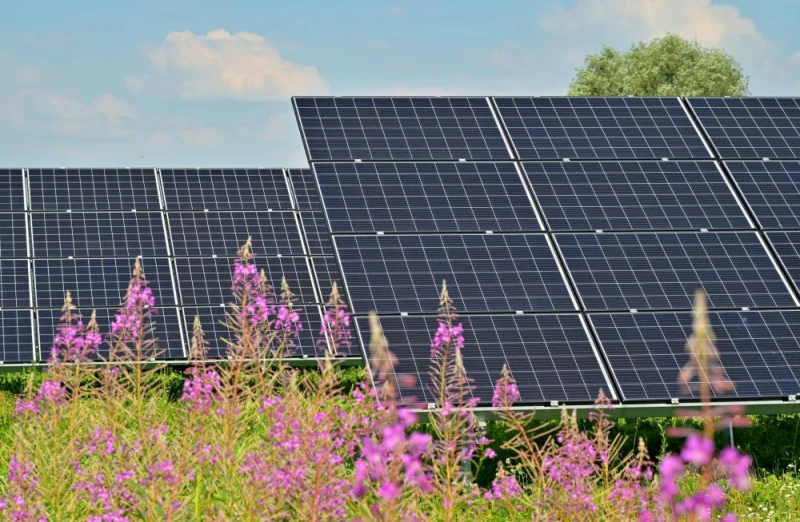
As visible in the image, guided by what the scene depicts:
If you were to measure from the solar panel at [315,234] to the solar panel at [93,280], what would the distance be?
9.49ft

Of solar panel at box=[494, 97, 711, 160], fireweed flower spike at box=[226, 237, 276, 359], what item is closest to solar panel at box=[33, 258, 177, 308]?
solar panel at box=[494, 97, 711, 160]

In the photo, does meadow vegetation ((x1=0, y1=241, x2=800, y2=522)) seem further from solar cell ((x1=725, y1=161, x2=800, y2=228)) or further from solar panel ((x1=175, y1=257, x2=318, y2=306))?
solar panel ((x1=175, y1=257, x2=318, y2=306))

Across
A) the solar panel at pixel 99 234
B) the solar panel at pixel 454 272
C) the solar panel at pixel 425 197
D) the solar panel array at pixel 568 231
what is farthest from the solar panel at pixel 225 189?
the solar panel at pixel 454 272

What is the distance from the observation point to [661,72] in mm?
56562

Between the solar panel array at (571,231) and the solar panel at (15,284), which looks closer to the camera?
the solar panel array at (571,231)

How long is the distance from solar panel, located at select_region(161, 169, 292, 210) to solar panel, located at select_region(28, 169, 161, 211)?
1.45 feet

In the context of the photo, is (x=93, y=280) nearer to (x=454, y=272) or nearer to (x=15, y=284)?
(x=15, y=284)

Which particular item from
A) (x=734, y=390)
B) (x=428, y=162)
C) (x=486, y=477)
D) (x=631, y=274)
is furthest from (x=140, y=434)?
(x=428, y=162)

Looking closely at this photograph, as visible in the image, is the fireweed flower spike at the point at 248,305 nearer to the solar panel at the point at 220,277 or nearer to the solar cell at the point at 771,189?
the solar cell at the point at 771,189

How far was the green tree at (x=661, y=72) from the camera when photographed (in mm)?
55281

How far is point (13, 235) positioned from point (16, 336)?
3.16 meters

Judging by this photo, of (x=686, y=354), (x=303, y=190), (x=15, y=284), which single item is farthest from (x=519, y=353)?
(x=303, y=190)

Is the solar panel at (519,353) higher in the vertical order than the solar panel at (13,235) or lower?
lower

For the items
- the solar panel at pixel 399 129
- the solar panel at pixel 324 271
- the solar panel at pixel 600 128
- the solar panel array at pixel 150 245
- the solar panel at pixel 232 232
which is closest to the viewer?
the solar panel at pixel 399 129
